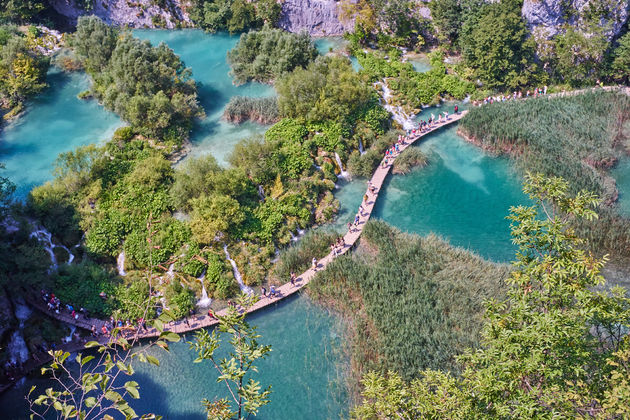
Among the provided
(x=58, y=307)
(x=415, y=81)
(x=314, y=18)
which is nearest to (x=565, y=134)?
(x=415, y=81)

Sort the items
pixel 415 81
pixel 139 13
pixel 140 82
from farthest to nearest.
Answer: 1. pixel 139 13
2. pixel 415 81
3. pixel 140 82

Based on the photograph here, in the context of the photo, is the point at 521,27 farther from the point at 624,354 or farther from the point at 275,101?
the point at 624,354

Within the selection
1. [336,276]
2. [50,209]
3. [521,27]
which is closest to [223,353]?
[336,276]

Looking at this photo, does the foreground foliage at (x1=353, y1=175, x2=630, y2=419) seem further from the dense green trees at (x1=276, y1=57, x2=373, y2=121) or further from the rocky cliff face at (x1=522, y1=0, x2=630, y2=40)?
the rocky cliff face at (x1=522, y1=0, x2=630, y2=40)

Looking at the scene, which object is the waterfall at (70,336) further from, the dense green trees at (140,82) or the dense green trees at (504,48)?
the dense green trees at (504,48)

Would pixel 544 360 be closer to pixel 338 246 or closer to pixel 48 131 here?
pixel 338 246

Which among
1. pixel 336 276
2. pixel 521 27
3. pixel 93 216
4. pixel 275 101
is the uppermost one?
pixel 521 27
